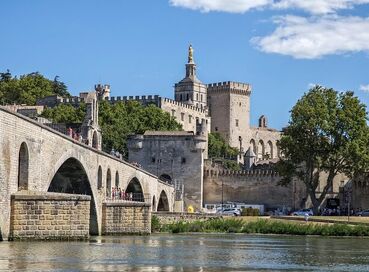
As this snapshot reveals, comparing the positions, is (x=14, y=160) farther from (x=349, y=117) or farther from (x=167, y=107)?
(x=167, y=107)

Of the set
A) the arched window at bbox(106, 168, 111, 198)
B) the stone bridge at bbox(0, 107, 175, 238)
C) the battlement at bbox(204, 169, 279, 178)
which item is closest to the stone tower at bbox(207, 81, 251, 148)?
the battlement at bbox(204, 169, 279, 178)

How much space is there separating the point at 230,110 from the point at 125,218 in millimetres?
117852

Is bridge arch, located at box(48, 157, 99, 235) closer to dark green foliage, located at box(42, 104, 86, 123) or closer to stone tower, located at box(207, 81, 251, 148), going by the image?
dark green foliage, located at box(42, 104, 86, 123)

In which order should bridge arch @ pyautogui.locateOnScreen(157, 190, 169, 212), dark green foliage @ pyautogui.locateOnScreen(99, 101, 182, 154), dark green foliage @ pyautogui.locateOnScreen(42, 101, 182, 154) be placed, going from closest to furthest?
bridge arch @ pyautogui.locateOnScreen(157, 190, 169, 212) → dark green foliage @ pyautogui.locateOnScreen(99, 101, 182, 154) → dark green foliage @ pyautogui.locateOnScreen(42, 101, 182, 154)

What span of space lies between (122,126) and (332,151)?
31.5m

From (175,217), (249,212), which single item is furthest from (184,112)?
(175,217)

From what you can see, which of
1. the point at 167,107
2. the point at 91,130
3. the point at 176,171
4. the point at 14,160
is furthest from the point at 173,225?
the point at 167,107

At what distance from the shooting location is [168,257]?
3731 cm

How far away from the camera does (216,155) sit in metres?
153

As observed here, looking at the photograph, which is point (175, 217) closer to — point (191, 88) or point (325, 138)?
point (325, 138)

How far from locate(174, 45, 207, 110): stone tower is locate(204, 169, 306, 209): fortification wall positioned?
177ft

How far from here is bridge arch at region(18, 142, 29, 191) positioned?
4341 cm

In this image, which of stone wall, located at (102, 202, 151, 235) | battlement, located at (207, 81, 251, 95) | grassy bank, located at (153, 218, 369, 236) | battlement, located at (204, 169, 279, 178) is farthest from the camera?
battlement, located at (207, 81, 251, 95)

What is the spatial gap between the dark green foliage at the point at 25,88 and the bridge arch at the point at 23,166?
86.8m
